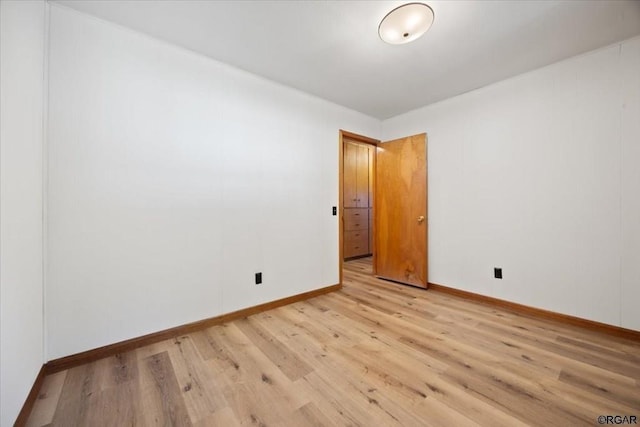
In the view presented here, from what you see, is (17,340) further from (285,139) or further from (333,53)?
(333,53)

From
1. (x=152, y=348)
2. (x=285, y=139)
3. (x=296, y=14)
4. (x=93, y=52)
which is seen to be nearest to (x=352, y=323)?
(x=152, y=348)

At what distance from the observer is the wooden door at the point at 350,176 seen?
4.89m

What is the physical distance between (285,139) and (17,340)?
7.71 ft

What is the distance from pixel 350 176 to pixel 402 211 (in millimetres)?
1834

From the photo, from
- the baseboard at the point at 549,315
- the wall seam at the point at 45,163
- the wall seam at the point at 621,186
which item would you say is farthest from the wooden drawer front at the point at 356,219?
the wall seam at the point at 45,163

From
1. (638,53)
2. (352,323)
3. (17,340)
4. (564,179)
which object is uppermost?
(638,53)

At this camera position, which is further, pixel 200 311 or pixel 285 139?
pixel 285 139

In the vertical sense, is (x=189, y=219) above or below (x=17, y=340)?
above

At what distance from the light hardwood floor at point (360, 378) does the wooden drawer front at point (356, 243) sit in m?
2.70

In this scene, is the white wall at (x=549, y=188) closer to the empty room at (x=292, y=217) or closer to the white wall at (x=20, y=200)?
the empty room at (x=292, y=217)

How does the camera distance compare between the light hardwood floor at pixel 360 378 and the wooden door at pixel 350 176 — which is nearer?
the light hardwood floor at pixel 360 378

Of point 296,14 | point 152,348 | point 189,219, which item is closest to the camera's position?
point 296,14

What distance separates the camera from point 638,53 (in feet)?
6.16

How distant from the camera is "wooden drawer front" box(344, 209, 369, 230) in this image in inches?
193
